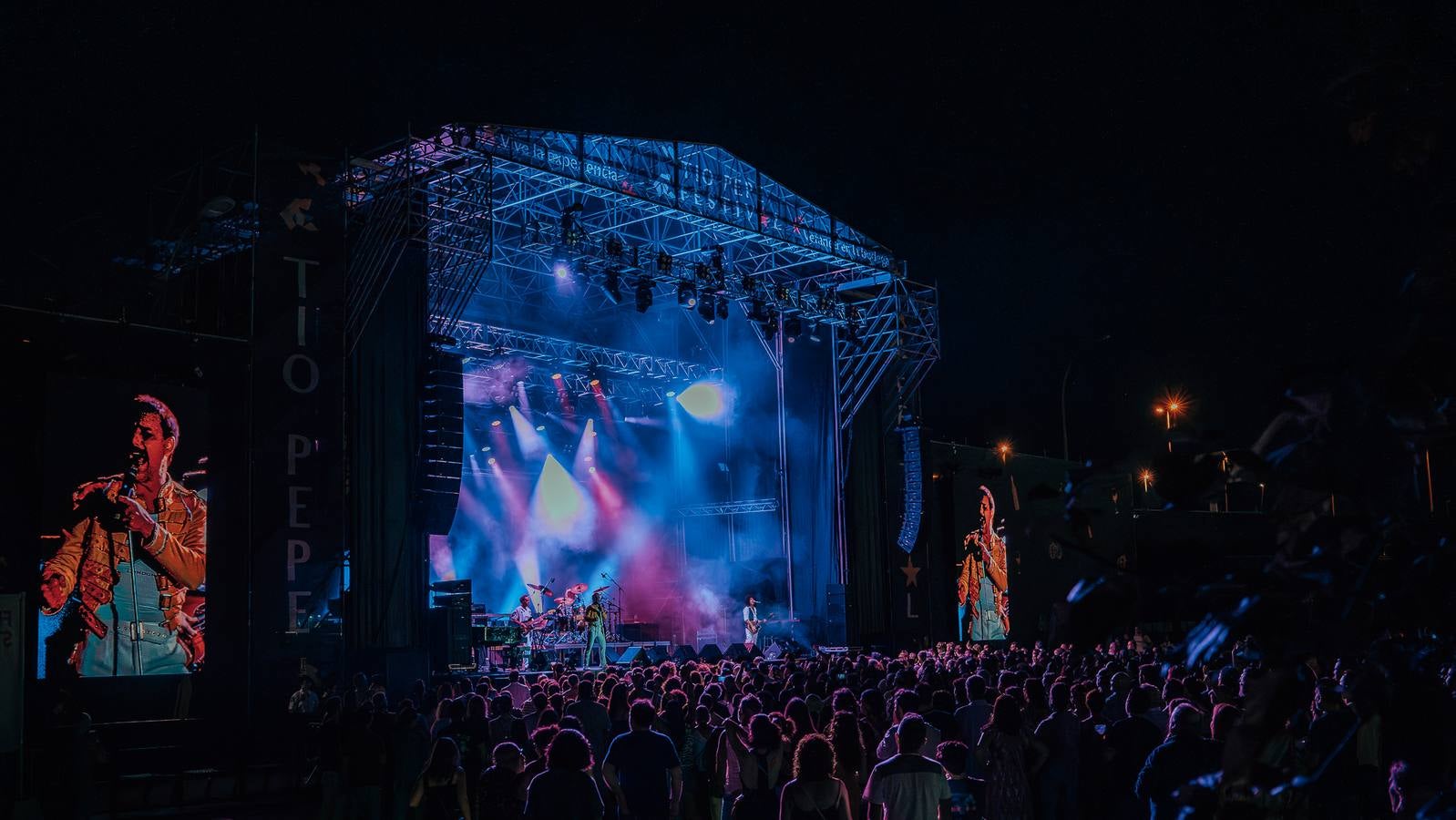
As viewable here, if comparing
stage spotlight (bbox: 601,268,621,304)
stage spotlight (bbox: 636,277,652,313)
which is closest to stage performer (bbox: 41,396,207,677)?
stage spotlight (bbox: 601,268,621,304)

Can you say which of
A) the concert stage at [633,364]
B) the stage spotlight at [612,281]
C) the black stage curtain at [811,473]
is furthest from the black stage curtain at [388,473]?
the black stage curtain at [811,473]

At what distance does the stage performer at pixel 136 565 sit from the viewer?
1440 centimetres

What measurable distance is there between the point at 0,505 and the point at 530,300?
14.7m

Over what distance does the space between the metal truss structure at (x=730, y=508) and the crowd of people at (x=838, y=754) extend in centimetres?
1680

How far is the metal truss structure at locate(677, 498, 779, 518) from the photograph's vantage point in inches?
1094

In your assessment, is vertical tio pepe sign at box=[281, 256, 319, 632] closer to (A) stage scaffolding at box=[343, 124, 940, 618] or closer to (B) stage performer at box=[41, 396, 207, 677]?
(B) stage performer at box=[41, 396, 207, 677]

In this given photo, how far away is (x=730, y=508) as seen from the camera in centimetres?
2864

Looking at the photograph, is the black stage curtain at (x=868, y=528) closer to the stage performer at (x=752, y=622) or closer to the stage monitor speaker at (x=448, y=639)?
the stage performer at (x=752, y=622)

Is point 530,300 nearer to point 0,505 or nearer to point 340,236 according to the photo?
point 340,236

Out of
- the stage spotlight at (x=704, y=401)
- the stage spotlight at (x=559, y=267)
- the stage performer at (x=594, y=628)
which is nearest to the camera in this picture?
the stage performer at (x=594, y=628)

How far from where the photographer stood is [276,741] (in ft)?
45.8

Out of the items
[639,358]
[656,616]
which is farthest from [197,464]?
[656,616]

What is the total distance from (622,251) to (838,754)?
52.2 ft

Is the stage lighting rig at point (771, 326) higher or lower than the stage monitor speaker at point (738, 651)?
higher
